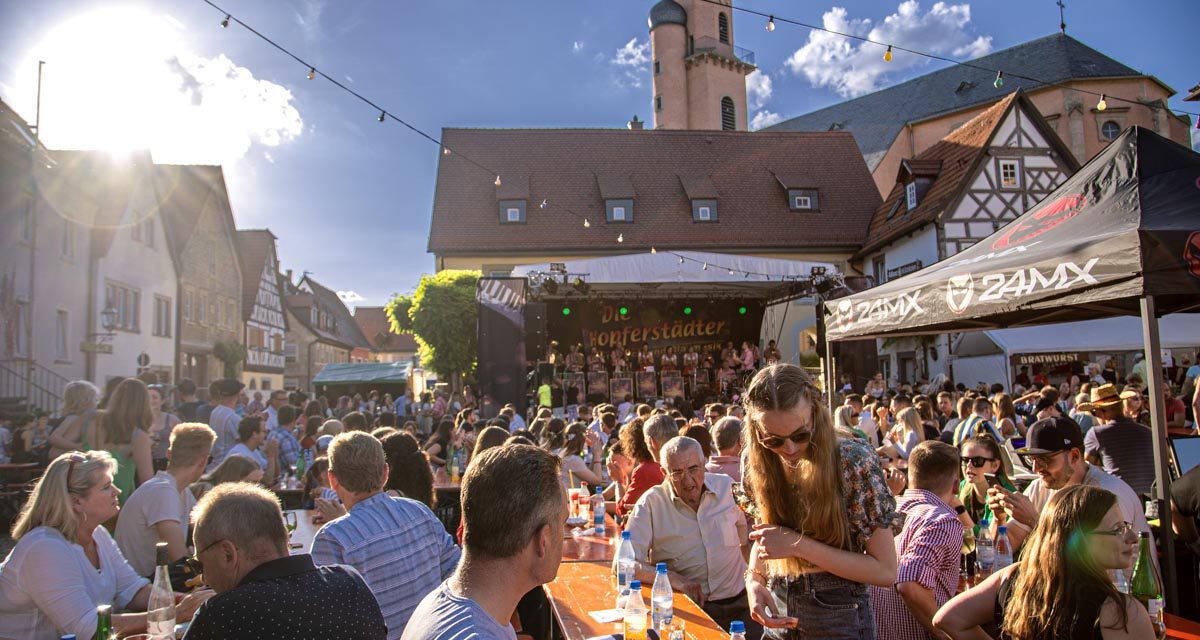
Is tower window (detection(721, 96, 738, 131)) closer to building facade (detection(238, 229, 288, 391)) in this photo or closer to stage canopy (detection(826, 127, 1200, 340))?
building facade (detection(238, 229, 288, 391))

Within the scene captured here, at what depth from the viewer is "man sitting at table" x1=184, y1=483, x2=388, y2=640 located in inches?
85.9

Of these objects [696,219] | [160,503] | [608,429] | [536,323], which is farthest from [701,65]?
[160,503]

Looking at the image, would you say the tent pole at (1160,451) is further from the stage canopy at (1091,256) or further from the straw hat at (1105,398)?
the straw hat at (1105,398)

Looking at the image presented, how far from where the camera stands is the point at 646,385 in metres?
22.7

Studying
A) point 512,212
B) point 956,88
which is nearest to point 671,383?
point 512,212

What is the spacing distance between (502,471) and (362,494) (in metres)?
1.97

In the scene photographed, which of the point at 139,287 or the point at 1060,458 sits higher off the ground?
the point at 139,287

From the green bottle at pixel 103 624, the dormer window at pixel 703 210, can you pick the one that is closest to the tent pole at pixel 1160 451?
the green bottle at pixel 103 624

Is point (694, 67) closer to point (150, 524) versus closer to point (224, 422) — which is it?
point (224, 422)

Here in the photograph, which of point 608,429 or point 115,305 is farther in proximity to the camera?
point 115,305

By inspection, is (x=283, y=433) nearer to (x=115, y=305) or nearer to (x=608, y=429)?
(x=608, y=429)

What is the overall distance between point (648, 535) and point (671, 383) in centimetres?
1827

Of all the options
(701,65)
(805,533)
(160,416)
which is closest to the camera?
(805,533)

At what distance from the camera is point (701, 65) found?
1635 inches
